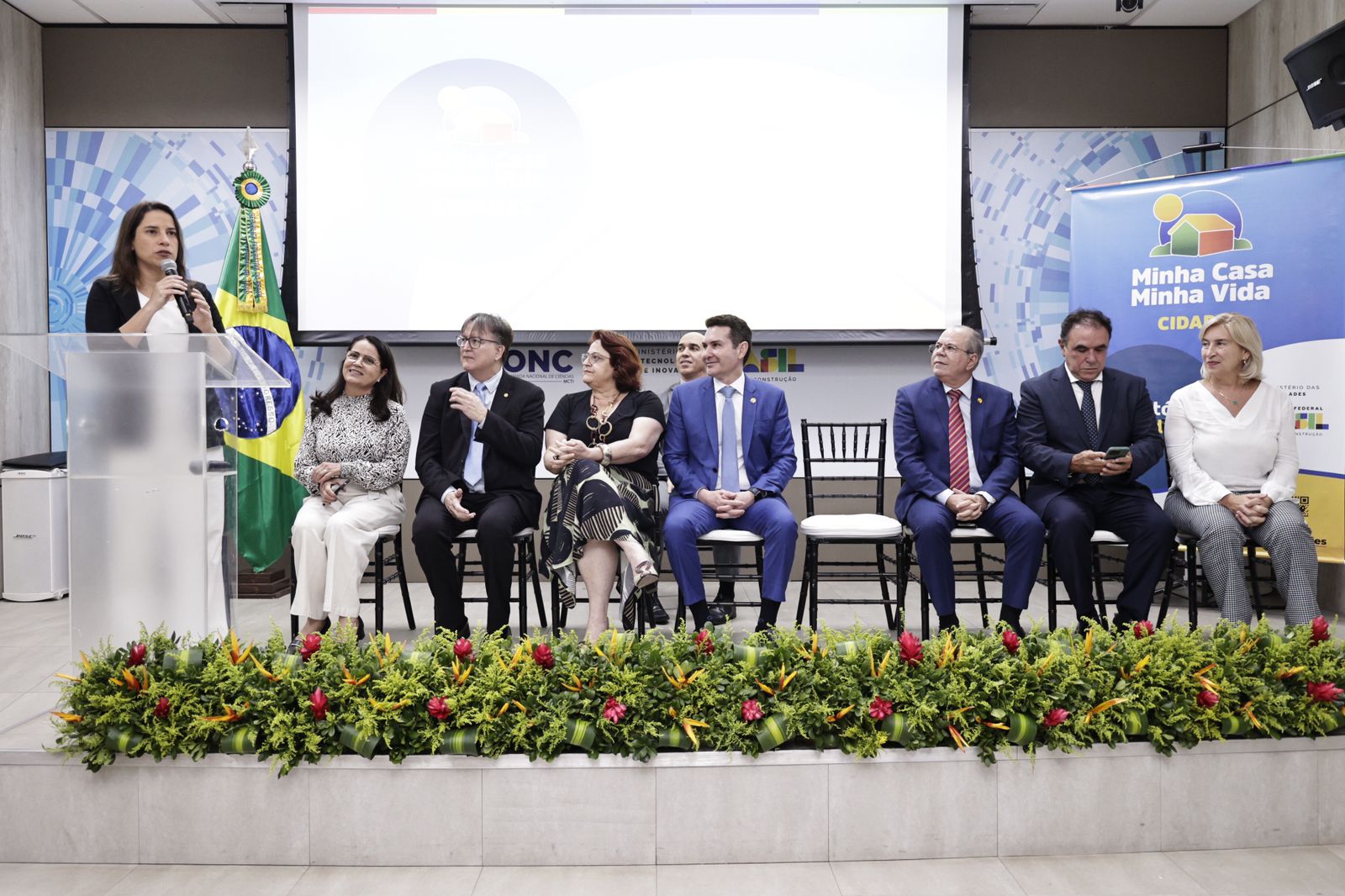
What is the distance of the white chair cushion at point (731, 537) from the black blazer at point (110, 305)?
71.3 inches

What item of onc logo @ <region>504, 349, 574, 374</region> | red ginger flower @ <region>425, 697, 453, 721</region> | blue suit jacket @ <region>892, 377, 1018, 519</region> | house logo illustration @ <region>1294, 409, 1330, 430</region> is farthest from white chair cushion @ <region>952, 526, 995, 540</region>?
onc logo @ <region>504, 349, 574, 374</region>

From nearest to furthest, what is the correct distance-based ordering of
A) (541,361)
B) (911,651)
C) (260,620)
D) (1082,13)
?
(911,651) → (260,620) → (1082,13) → (541,361)

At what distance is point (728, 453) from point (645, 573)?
2.22ft

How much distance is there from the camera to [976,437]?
3.82 m

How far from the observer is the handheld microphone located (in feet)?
9.04

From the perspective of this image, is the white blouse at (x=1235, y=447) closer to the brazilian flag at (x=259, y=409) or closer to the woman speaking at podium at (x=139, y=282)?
the woman speaking at podium at (x=139, y=282)

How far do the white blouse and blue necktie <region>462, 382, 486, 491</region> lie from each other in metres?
2.63

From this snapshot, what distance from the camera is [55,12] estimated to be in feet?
16.9

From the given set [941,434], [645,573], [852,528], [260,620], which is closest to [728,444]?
[852,528]

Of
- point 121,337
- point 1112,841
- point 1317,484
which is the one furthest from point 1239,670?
point 121,337

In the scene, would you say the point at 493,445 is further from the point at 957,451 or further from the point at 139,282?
the point at 957,451

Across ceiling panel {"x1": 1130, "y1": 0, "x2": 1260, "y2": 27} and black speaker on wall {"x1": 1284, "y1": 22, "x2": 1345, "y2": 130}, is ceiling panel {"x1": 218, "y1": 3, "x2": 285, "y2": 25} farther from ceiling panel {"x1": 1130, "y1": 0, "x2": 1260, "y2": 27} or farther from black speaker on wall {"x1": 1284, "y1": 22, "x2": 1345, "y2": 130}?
black speaker on wall {"x1": 1284, "y1": 22, "x2": 1345, "y2": 130}

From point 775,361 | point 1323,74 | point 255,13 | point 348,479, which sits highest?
point 255,13

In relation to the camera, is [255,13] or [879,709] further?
[255,13]
